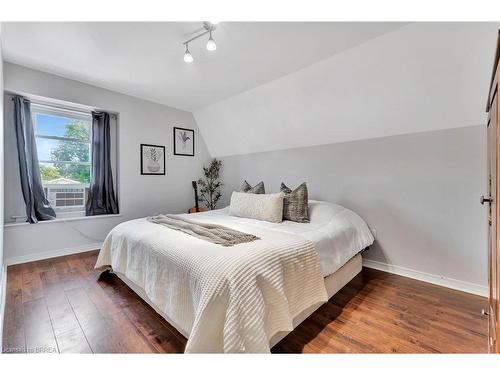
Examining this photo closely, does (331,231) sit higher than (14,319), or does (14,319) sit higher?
(331,231)

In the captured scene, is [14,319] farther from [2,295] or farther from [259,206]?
[259,206]

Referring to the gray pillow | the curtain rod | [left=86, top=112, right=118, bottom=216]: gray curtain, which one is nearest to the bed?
the gray pillow

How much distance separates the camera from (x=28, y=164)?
2795 millimetres

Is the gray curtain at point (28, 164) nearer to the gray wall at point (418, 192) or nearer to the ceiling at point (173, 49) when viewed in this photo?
the ceiling at point (173, 49)

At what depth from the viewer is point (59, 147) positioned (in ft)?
10.4

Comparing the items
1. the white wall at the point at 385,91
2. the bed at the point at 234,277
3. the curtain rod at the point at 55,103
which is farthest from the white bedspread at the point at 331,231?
the curtain rod at the point at 55,103

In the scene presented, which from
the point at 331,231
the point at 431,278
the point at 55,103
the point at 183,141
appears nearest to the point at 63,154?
the point at 55,103

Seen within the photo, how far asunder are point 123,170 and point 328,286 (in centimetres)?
328

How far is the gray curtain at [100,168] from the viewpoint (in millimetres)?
3336

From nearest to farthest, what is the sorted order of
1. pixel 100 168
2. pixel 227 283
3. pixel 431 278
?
pixel 227 283, pixel 431 278, pixel 100 168

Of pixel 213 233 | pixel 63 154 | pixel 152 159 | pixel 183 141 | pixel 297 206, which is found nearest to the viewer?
pixel 213 233

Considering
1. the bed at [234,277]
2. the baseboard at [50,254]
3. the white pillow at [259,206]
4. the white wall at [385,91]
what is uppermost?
the white wall at [385,91]

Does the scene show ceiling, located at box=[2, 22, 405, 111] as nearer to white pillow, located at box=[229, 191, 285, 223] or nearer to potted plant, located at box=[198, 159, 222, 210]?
white pillow, located at box=[229, 191, 285, 223]
